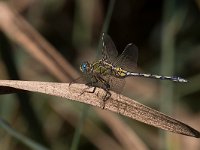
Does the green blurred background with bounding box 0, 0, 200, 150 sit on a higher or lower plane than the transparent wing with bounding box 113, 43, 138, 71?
higher

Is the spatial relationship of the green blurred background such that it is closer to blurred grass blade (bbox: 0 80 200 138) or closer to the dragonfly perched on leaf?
the dragonfly perched on leaf

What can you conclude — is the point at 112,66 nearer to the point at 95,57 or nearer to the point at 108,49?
the point at 108,49

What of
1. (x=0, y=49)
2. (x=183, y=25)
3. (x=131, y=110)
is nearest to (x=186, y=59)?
(x=183, y=25)

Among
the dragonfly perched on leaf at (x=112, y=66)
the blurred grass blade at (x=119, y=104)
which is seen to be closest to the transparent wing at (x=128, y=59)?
the dragonfly perched on leaf at (x=112, y=66)

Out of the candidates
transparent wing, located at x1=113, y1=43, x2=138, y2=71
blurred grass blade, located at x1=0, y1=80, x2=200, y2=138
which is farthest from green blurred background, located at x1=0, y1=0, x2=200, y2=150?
blurred grass blade, located at x1=0, y1=80, x2=200, y2=138

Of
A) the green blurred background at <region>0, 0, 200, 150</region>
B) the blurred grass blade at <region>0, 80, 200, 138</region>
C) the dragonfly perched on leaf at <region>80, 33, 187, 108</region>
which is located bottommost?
the blurred grass blade at <region>0, 80, 200, 138</region>

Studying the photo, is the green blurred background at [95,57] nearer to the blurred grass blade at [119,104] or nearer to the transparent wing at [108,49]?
the transparent wing at [108,49]
